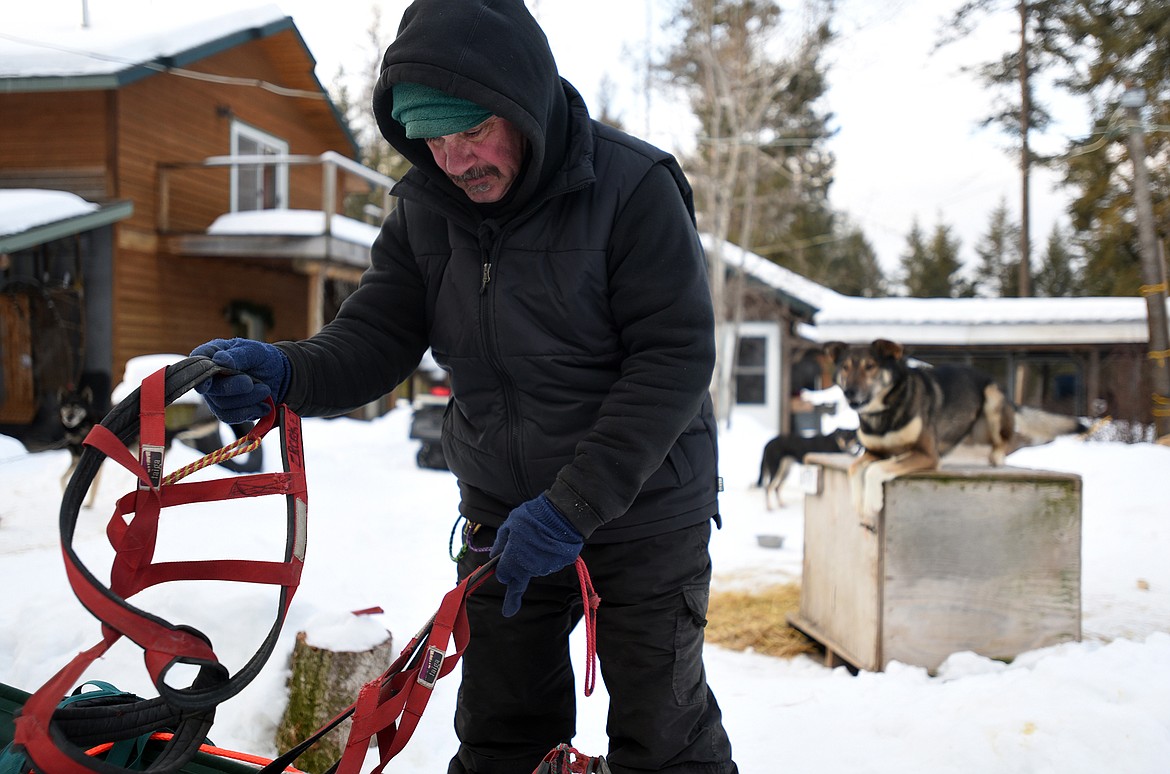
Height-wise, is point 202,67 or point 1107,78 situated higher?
point 202,67

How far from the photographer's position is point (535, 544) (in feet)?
4.68

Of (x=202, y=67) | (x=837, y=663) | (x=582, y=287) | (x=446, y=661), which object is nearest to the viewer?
(x=446, y=661)

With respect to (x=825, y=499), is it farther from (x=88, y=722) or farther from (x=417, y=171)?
(x=88, y=722)

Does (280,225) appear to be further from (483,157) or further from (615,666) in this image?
(615,666)

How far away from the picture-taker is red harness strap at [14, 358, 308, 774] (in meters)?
1.06

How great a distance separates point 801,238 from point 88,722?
88.7 ft

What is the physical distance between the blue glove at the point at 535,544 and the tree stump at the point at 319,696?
1.41m

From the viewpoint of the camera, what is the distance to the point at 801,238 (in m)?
26.5

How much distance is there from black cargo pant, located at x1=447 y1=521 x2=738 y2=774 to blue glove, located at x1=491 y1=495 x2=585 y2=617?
27 cm

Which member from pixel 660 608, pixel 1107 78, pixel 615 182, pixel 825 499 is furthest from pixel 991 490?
pixel 1107 78

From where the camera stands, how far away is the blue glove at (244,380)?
1.46 meters

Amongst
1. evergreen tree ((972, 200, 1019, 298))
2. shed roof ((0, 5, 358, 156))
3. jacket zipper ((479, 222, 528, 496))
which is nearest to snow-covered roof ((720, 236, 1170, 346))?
shed roof ((0, 5, 358, 156))

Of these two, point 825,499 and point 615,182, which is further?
point 825,499

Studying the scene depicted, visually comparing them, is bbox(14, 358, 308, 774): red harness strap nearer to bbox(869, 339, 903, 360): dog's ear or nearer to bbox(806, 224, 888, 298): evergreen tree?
bbox(869, 339, 903, 360): dog's ear
